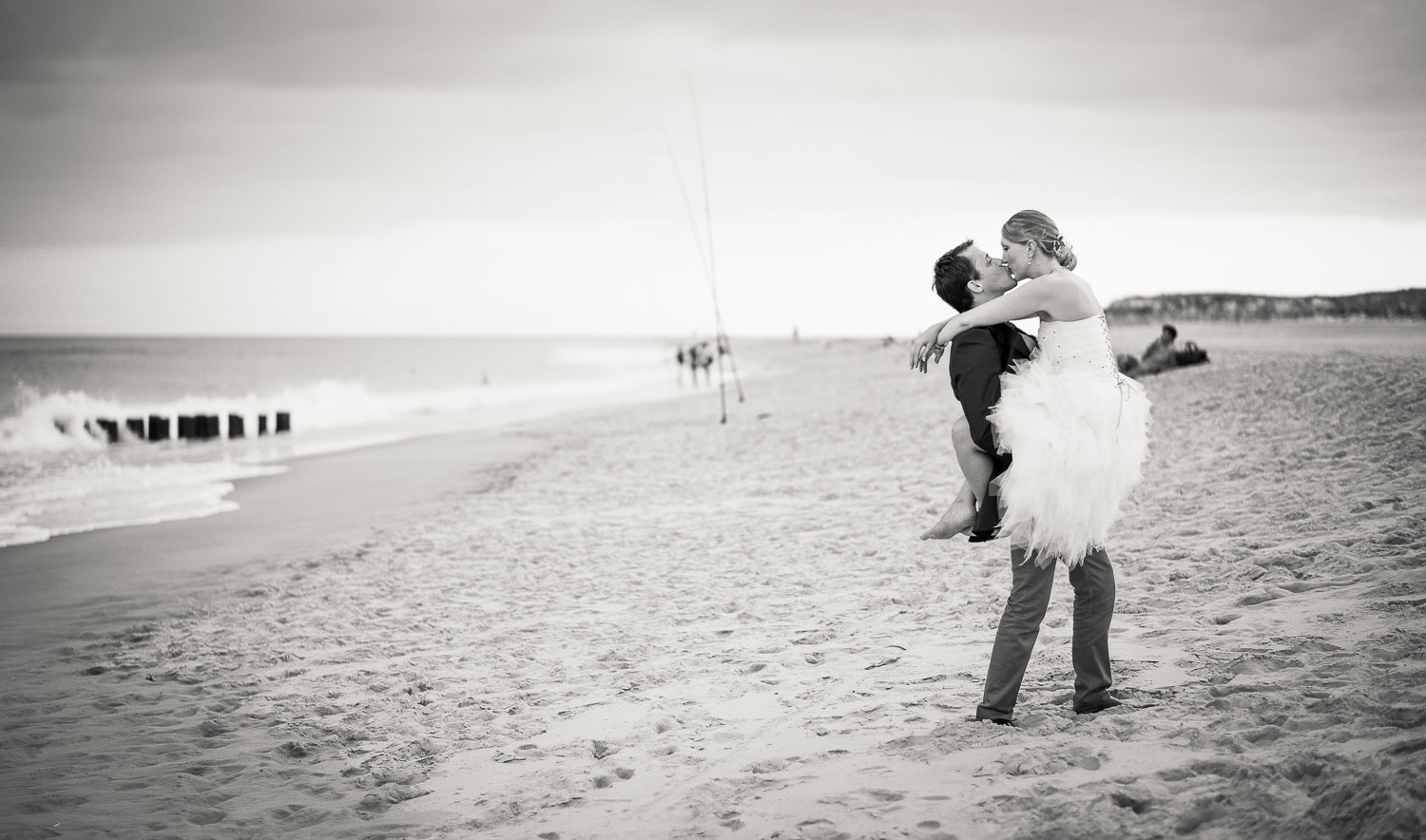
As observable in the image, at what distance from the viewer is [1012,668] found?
135 inches

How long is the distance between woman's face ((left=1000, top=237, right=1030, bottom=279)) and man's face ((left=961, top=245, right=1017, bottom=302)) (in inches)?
1.0

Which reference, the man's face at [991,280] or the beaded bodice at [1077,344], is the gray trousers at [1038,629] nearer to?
the beaded bodice at [1077,344]

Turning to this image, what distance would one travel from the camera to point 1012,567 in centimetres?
344

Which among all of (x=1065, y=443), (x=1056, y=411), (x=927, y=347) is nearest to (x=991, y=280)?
(x=927, y=347)

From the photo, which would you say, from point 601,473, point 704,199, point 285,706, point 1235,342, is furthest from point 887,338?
point 285,706

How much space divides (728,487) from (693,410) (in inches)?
418

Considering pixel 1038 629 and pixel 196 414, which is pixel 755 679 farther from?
pixel 196 414

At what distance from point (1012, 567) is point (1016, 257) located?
1187 mm

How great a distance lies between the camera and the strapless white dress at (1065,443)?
331 cm

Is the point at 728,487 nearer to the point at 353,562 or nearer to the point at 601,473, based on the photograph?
the point at 601,473

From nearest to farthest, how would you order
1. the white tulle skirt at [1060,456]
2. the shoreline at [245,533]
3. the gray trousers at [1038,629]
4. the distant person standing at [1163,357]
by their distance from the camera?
the white tulle skirt at [1060,456], the gray trousers at [1038,629], the shoreline at [245,533], the distant person standing at [1163,357]

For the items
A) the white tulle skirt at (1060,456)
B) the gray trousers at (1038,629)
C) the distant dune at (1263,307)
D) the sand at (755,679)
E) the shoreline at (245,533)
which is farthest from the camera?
the distant dune at (1263,307)

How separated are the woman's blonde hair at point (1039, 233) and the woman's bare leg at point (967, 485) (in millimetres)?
725

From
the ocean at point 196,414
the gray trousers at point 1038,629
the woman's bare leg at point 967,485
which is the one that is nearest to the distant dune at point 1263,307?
the ocean at point 196,414
